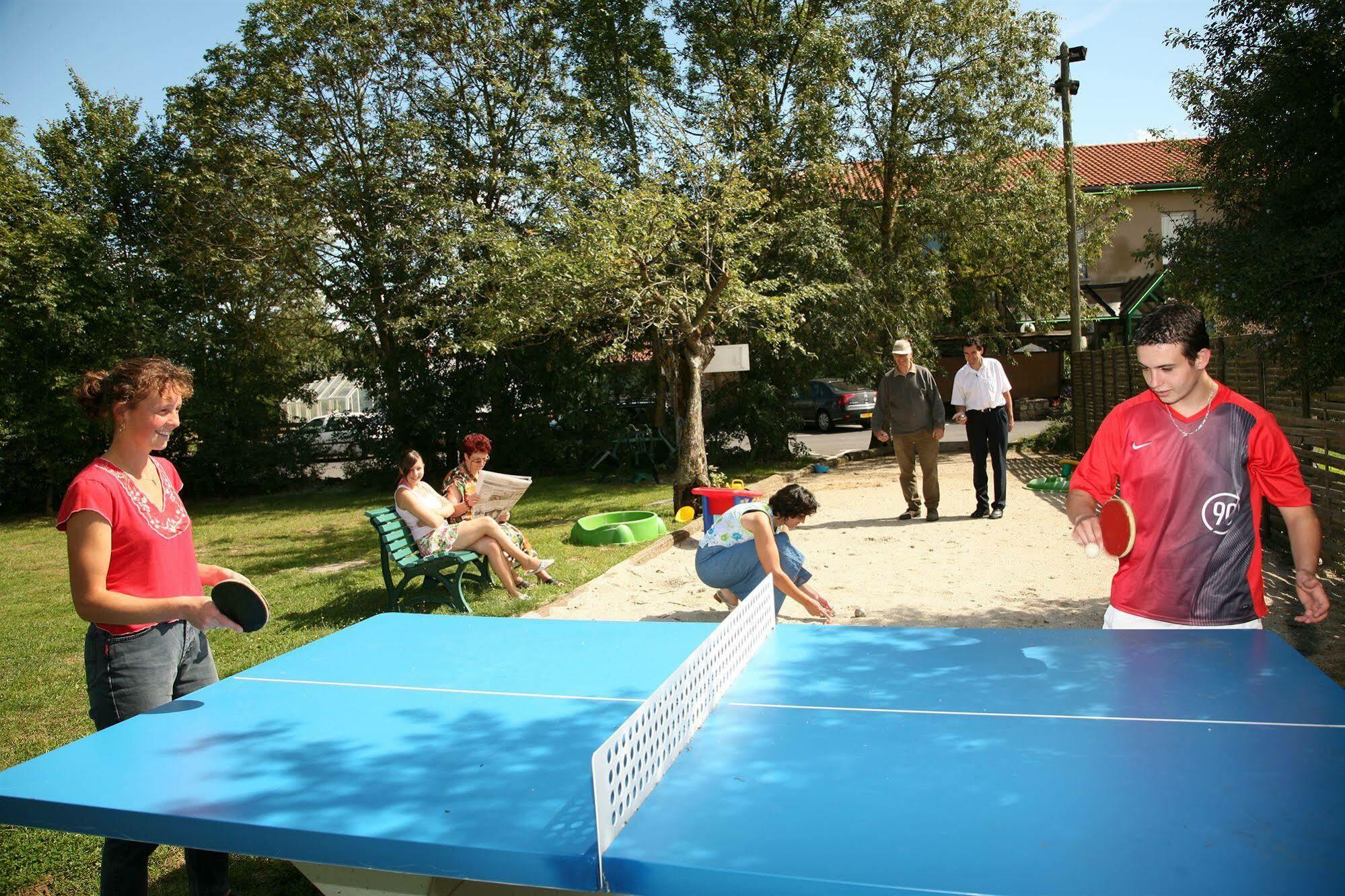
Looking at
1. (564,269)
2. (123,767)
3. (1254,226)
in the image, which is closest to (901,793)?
(123,767)

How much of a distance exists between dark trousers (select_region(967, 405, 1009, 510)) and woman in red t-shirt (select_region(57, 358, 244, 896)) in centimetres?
873

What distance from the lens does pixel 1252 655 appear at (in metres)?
3.10

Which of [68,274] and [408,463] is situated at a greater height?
[68,274]

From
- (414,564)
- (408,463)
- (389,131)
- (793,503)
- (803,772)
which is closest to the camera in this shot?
(803,772)

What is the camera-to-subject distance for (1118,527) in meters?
3.18

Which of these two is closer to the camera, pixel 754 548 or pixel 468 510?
pixel 754 548

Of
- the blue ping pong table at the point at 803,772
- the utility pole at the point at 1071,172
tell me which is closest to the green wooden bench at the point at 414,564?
the blue ping pong table at the point at 803,772

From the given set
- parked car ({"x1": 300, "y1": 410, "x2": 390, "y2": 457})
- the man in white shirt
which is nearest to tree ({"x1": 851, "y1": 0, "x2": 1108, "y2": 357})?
the man in white shirt

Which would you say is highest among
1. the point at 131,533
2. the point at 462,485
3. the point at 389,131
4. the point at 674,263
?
the point at 389,131

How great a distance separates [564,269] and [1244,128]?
7.25 metres

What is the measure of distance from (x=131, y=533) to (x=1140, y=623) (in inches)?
139

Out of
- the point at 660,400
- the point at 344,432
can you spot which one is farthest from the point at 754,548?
the point at 344,432

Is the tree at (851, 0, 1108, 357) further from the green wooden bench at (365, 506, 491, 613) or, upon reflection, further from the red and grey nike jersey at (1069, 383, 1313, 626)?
the red and grey nike jersey at (1069, 383, 1313, 626)

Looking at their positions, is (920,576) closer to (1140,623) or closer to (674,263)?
(1140,623)
